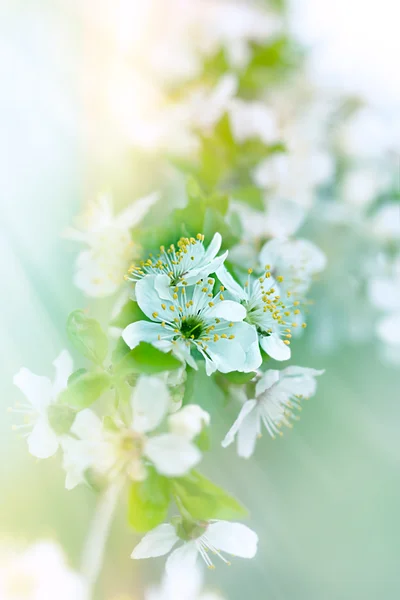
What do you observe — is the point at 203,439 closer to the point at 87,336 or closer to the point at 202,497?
the point at 202,497

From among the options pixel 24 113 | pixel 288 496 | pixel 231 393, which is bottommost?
pixel 231 393

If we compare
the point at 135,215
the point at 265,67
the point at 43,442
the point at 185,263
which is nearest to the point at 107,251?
the point at 135,215

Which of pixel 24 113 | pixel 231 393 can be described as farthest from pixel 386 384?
pixel 24 113

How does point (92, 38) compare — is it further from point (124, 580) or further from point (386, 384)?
point (124, 580)

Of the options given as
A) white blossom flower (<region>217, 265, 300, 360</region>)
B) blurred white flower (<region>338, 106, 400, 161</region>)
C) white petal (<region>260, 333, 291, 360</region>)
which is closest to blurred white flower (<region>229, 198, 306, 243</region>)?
white blossom flower (<region>217, 265, 300, 360</region>)

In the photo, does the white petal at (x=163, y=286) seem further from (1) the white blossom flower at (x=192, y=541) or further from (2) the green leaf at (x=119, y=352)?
(1) the white blossom flower at (x=192, y=541)

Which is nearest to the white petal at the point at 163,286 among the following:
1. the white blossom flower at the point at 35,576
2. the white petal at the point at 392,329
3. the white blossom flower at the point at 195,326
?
the white blossom flower at the point at 195,326
